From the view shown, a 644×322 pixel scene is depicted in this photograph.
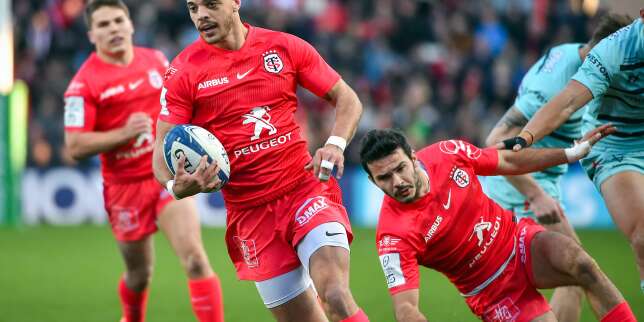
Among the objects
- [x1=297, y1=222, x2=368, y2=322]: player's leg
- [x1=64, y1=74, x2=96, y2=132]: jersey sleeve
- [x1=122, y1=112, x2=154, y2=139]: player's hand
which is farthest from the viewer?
[x1=64, y1=74, x2=96, y2=132]: jersey sleeve

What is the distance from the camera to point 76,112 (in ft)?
25.9

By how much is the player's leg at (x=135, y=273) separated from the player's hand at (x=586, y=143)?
3594 mm

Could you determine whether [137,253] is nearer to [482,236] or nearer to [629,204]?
[482,236]

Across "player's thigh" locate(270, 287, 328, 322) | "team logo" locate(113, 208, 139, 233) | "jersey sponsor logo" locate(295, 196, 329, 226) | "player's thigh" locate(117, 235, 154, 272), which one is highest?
"jersey sponsor logo" locate(295, 196, 329, 226)

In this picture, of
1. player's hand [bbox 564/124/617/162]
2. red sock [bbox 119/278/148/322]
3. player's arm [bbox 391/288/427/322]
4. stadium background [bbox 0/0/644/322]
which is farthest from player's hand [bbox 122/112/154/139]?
stadium background [bbox 0/0/644/322]

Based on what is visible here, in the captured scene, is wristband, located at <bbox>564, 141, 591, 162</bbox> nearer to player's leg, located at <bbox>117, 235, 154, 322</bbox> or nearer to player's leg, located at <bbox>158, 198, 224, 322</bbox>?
player's leg, located at <bbox>158, 198, 224, 322</bbox>

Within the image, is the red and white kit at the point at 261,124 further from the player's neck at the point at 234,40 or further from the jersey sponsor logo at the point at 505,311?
the jersey sponsor logo at the point at 505,311

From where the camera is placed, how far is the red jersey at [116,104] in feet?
26.1

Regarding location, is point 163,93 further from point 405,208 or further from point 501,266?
point 501,266

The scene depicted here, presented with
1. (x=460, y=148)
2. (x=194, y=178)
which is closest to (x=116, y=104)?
(x=194, y=178)

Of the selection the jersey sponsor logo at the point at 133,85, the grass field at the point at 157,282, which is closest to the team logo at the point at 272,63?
the jersey sponsor logo at the point at 133,85

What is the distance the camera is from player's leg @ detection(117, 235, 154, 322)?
8.11m

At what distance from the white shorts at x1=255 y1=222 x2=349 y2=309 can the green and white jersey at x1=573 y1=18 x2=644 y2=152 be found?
184 cm

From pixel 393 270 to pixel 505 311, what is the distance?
3.18ft
